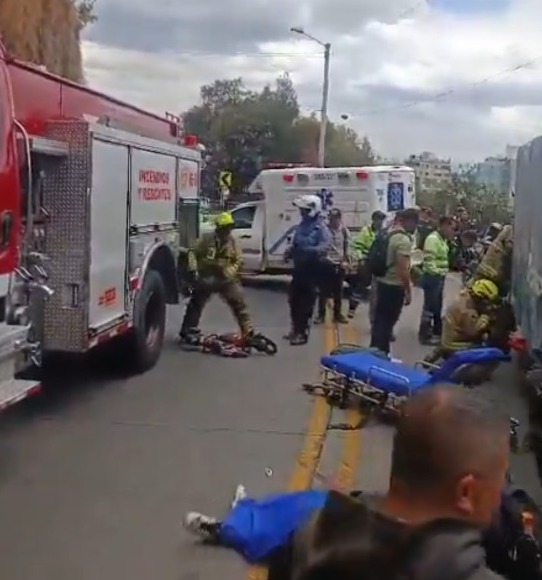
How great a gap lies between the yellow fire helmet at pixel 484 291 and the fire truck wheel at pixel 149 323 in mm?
3083

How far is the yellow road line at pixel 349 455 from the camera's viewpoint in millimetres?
7184

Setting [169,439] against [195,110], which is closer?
[169,439]

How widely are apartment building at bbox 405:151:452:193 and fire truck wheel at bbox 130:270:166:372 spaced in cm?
2832

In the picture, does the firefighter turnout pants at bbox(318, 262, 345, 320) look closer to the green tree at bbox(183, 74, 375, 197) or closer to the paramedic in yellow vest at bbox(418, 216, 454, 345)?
the paramedic in yellow vest at bbox(418, 216, 454, 345)

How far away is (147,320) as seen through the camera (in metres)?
10.8

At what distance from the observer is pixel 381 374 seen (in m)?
8.95

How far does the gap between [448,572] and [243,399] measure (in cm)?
811

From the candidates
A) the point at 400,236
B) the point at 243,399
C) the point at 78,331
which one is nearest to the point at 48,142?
the point at 78,331

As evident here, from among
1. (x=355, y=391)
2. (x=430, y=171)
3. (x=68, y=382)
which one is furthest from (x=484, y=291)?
(x=430, y=171)

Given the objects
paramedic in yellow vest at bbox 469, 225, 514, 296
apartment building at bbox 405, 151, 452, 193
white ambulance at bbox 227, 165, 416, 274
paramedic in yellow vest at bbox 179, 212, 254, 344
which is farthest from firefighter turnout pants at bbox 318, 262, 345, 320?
apartment building at bbox 405, 151, 452, 193

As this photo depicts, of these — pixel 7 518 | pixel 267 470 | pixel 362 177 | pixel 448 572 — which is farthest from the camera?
pixel 362 177

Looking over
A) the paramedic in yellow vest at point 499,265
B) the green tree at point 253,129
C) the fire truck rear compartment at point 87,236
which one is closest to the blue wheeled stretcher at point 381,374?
the paramedic in yellow vest at point 499,265

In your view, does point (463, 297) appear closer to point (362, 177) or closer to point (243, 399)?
point (243, 399)

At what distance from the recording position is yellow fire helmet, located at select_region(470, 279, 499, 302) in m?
10.3
